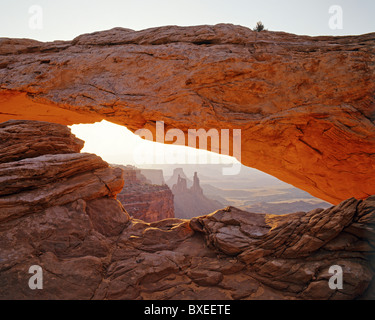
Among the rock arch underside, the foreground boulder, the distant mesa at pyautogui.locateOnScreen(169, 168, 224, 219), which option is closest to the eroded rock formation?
the distant mesa at pyautogui.locateOnScreen(169, 168, 224, 219)

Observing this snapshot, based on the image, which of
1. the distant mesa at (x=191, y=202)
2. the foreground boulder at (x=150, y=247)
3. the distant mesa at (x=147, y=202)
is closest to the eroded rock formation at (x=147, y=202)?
the distant mesa at (x=147, y=202)

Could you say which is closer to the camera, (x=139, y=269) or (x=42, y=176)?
(x=139, y=269)

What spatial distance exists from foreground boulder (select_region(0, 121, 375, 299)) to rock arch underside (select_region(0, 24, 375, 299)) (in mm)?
51

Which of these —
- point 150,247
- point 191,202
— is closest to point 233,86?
point 150,247

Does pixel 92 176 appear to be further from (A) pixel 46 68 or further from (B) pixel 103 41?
(B) pixel 103 41

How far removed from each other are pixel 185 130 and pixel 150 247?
686 cm

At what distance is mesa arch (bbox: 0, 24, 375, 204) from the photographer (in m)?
11.6

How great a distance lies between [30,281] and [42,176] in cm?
459

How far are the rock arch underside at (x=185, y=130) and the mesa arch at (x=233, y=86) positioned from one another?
0.07m

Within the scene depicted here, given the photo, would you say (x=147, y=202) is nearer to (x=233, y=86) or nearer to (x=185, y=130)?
(x=185, y=130)

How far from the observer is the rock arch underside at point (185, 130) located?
8594mm
